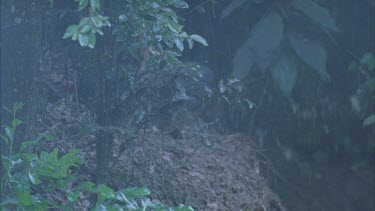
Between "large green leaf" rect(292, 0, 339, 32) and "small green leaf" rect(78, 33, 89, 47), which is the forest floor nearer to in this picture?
"small green leaf" rect(78, 33, 89, 47)

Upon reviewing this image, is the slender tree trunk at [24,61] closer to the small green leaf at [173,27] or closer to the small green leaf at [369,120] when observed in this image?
the small green leaf at [173,27]

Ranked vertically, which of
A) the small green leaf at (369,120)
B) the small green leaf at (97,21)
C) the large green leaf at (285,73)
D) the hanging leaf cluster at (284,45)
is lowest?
the small green leaf at (369,120)

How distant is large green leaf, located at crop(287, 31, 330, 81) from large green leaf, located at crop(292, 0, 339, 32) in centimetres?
16

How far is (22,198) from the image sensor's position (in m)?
2.94

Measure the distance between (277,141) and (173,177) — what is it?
50.9 inches

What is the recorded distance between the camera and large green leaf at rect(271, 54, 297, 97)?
205 inches

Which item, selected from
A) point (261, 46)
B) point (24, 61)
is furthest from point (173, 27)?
point (261, 46)

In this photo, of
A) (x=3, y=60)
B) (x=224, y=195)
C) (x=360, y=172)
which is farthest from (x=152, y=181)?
(x=360, y=172)

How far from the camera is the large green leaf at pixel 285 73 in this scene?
205 inches

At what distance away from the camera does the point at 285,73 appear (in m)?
5.20

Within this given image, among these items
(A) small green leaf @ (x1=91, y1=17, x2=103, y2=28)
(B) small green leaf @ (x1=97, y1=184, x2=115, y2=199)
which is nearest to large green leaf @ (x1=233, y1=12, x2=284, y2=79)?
(A) small green leaf @ (x1=91, y1=17, x2=103, y2=28)

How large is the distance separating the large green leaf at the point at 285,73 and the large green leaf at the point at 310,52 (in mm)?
103

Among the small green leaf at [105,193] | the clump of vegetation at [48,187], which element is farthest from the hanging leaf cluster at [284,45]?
the small green leaf at [105,193]

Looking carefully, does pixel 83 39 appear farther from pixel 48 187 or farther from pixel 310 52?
pixel 310 52
